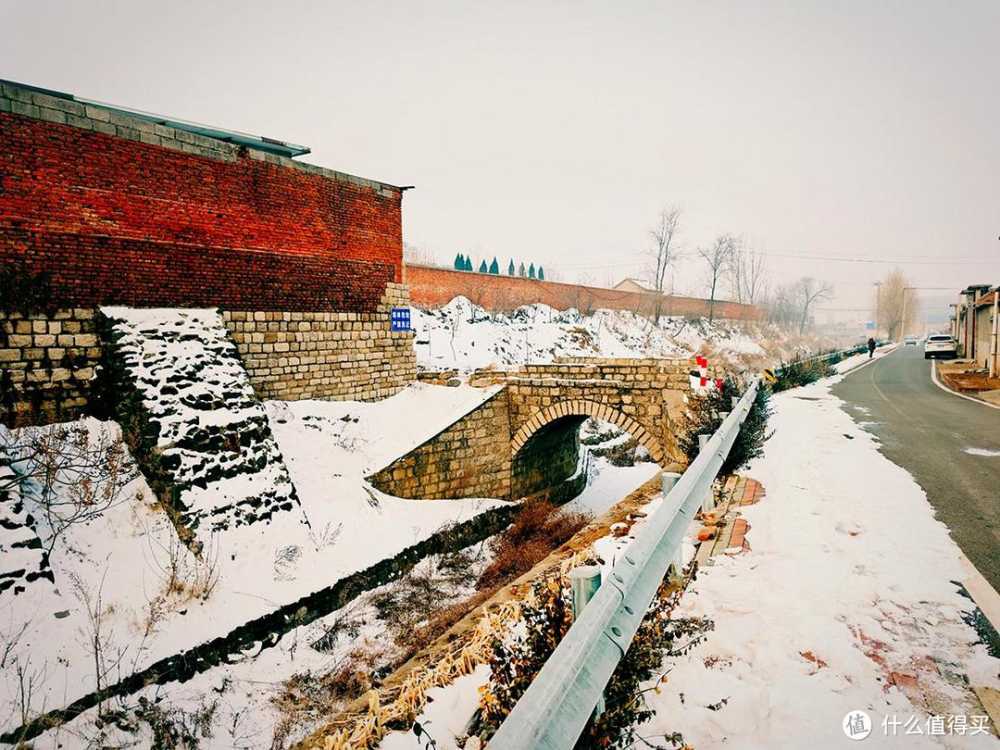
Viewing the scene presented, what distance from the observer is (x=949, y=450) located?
662 centimetres

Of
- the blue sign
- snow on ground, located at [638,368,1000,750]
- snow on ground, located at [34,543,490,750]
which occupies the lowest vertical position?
snow on ground, located at [34,543,490,750]

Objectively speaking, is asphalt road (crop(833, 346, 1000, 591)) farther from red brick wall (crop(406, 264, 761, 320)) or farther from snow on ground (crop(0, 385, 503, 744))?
red brick wall (crop(406, 264, 761, 320))

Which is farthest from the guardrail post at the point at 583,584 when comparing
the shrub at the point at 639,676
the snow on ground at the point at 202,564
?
the snow on ground at the point at 202,564

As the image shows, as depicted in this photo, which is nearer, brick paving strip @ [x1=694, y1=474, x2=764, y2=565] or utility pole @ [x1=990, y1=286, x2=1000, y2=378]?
brick paving strip @ [x1=694, y1=474, x2=764, y2=565]

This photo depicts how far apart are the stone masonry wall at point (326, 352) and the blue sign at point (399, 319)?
0.41 ft

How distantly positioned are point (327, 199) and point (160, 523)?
7.93 m

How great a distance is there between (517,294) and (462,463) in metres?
19.6

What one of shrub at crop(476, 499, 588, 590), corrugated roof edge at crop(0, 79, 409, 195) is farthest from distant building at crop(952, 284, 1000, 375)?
corrugated roof edge at crop(0, 79, 409, 195)

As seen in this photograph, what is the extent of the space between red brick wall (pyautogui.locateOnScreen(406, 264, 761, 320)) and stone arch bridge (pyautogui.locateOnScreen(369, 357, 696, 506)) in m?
13.0

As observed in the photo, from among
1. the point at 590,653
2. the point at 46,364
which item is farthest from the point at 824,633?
the point at 46,364

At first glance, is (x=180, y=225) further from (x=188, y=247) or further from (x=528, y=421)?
(x=528, y=421)

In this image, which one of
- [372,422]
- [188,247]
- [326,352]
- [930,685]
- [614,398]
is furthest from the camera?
[614,398]

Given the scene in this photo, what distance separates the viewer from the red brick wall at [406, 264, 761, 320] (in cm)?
2539

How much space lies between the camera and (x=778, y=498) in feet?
14.8
